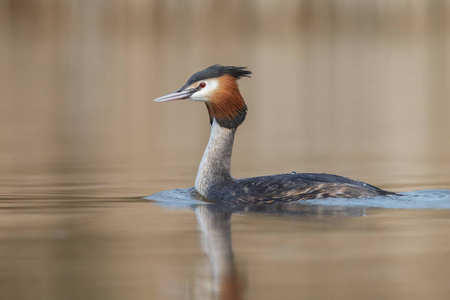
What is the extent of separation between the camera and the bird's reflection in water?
611cm

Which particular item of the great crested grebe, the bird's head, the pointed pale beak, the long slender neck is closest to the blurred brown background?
the long slender neck

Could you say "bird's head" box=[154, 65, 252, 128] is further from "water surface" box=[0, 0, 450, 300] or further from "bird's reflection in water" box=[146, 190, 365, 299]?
"water surface" box=[0, 0, 450, 300]

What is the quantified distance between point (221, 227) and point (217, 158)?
274cm

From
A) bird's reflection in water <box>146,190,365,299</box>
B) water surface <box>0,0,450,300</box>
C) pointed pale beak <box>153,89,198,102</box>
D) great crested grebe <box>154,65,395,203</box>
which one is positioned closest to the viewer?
bird's reflection in water <box>146,190,365,299</box>

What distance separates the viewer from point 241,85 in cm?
3438

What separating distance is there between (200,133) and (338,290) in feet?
44.1

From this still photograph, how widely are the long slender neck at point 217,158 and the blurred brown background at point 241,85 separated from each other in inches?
31.3

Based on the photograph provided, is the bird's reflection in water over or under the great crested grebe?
under

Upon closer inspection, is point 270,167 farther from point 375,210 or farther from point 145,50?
point 145,50

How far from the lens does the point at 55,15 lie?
2835 inches

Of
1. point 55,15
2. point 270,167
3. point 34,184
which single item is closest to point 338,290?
point 34,184

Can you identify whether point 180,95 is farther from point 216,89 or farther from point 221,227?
point 221,227

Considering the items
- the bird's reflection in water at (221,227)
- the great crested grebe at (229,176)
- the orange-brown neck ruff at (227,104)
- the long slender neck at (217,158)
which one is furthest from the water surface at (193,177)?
the orange-brown neck ruff at (227,104)

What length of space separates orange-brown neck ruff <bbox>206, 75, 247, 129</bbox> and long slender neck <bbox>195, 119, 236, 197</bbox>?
10 centimetres
